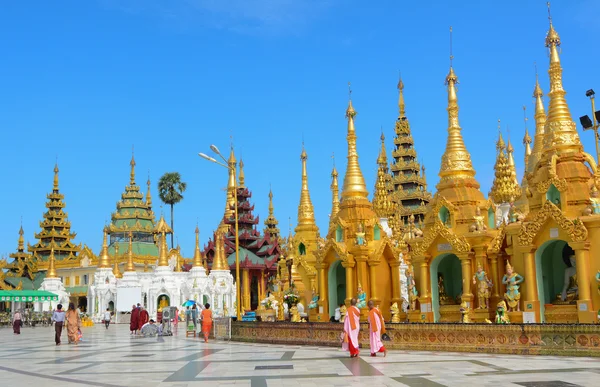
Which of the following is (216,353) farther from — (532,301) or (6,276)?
(6,276)

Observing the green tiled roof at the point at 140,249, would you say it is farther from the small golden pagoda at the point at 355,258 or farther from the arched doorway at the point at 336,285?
the small golden pagoda at the point at 355,258

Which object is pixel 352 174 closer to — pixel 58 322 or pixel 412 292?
pixel 412 292

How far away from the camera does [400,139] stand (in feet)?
237

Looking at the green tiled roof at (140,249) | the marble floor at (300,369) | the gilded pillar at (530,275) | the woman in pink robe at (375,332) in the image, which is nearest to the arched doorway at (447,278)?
the gilded pillar at (530,275)

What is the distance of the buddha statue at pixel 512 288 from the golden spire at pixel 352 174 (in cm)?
917

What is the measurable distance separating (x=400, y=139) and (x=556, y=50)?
50990mm

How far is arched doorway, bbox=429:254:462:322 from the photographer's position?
22859 millimetres

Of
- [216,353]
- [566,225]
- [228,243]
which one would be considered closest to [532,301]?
[566,225]

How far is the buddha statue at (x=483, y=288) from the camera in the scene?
20453 millimetres

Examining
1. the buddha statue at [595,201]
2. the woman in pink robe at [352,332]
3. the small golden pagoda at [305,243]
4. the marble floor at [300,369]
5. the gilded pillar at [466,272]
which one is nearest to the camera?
the marble floor at [300,369]

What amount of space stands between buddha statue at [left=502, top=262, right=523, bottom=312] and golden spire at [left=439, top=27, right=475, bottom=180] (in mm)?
4788

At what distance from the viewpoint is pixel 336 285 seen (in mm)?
27297

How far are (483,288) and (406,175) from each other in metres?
51.4

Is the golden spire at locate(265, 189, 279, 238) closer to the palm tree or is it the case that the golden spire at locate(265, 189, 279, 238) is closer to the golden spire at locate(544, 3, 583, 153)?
the palm tree
